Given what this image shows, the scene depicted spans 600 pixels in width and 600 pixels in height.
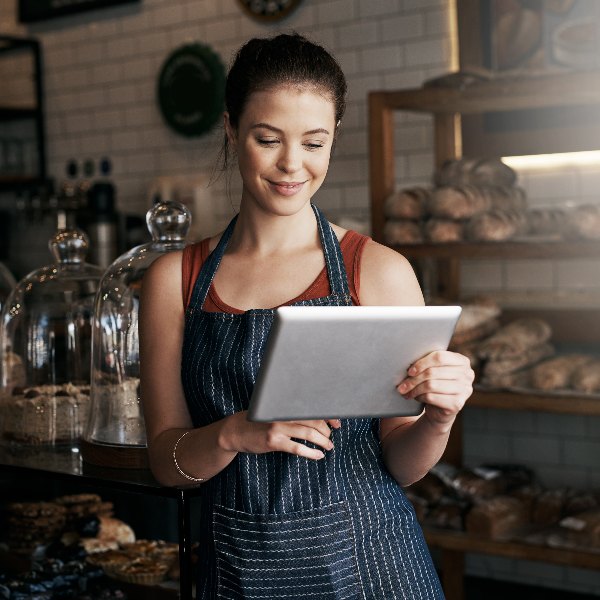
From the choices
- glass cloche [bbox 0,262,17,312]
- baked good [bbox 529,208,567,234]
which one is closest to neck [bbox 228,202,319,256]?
glass cloche [bbox 0,262,17,312]

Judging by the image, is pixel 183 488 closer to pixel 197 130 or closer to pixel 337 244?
pixel 337 244

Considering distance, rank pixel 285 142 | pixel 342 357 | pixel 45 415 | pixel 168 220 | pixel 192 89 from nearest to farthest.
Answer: pixel 342 357
pixel 285 142
pixel 168 220
pixel 45 415
pixel 192 89

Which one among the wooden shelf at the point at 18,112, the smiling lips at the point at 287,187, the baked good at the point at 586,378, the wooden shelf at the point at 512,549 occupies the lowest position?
the wooden shelf at the point at 512,549

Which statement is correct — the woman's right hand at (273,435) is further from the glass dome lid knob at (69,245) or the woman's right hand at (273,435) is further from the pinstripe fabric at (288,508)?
the glass dome lid knob at (69,245)

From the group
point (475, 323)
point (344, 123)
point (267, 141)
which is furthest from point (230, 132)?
point (344, 123)

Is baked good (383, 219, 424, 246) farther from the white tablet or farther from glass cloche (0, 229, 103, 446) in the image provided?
the white tablet

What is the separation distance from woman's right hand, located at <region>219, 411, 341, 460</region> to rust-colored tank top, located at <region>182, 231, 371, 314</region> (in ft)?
0.75

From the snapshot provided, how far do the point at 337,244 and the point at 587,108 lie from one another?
8.54 ft

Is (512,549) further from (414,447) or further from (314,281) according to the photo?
(314,281)

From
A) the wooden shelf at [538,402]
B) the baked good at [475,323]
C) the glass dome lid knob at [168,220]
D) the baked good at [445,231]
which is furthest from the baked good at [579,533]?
the glass dome lid knob at [168,220]

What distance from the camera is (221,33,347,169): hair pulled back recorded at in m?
1.68

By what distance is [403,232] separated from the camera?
383cm

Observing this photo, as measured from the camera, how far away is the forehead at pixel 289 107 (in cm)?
166

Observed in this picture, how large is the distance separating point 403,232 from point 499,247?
37 cm
